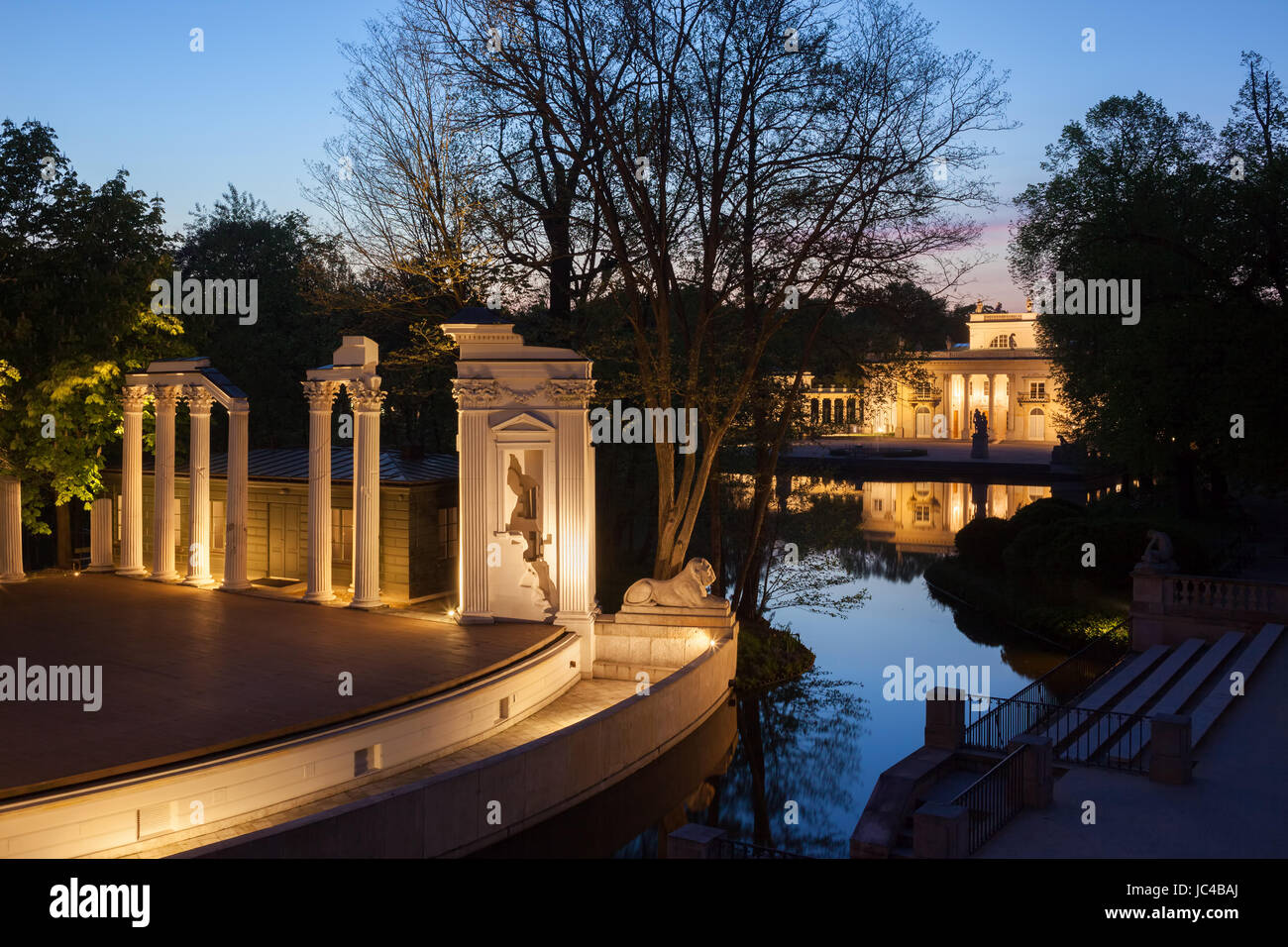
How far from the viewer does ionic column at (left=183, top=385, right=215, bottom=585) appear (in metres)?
22.9

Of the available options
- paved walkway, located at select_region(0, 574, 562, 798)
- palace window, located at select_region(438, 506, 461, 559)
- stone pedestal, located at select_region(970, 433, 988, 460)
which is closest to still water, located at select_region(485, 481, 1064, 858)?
paved walkway, located at select_region(0, 574, 562, 798)

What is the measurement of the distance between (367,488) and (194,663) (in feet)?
17.5

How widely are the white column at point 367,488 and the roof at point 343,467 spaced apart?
186 centimetres

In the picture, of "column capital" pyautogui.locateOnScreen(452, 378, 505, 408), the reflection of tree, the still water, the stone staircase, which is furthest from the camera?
"column capital" pyautogui.locateOnScreen(452, 378, 505, 408)

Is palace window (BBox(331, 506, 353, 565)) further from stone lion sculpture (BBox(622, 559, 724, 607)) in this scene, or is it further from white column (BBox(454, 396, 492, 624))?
stone lion sculpture (BBox(622, 559, 724, 607))

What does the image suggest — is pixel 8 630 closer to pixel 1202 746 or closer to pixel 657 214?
pixel 657 214

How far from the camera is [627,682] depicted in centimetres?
1969

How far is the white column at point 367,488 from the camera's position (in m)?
20.3

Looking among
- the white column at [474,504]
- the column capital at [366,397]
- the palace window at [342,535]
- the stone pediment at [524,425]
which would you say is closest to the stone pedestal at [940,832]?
the white column at [474,504]

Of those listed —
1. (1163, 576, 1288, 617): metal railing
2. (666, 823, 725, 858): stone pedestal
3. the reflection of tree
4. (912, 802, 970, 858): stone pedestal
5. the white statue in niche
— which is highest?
the white statue in niche

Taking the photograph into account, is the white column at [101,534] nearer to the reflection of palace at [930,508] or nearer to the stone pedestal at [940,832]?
the stone pedestal at [940,832]

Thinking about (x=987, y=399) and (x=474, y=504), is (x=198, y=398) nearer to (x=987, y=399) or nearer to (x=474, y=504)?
(x=474, y=504)

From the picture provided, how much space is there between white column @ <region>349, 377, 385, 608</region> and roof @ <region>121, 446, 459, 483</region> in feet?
6.11
